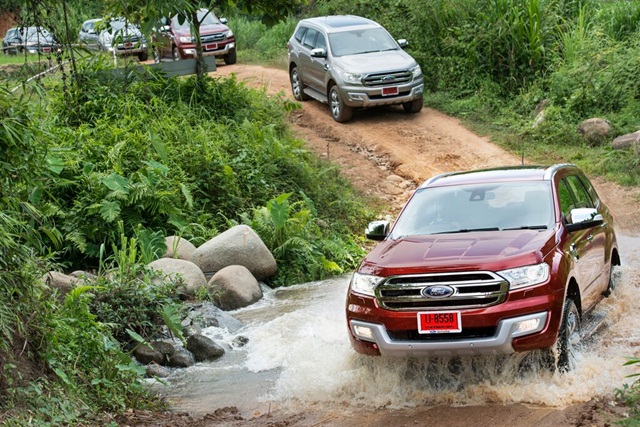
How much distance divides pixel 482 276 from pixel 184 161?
28.4ft

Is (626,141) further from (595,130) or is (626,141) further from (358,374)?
(358,374)

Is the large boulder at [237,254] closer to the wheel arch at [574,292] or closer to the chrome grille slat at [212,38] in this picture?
the wheel arch at [574,292]

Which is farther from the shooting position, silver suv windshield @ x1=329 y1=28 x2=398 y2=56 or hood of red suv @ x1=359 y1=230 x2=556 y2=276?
silver suv windshield @ x1=329 y1=28 x2=398 y2=56

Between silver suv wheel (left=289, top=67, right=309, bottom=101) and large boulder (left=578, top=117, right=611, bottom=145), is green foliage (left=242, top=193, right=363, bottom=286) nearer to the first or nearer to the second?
large boulder (left=578, top=117, right=611, bottom=145)

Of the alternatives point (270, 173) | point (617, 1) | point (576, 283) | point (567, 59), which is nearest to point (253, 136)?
point (270, 173)

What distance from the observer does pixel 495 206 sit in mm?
8828

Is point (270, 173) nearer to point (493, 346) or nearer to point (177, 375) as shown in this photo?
point (177, 375)

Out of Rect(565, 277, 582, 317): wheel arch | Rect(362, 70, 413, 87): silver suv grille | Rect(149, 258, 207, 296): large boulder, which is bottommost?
Rect(362, 70, 413, 87): silver suv grille

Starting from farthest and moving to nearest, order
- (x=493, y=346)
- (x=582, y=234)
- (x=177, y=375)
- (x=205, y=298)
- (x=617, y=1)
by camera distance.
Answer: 1. (x=617, y=1)
2. (x=205, y=298)
3. (x=177, y=375)
4. (x=582, y=234)
5. (x=493, y=346)

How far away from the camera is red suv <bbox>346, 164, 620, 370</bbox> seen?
7.34m

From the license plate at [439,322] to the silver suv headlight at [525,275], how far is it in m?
0.47

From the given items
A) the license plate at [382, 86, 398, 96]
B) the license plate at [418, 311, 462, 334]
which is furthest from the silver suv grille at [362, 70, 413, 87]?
the license plate at [418, 311, 462, 334]

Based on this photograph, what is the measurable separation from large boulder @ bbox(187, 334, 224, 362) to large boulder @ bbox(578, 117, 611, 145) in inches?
447

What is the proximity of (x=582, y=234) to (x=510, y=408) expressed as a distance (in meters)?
2.12
